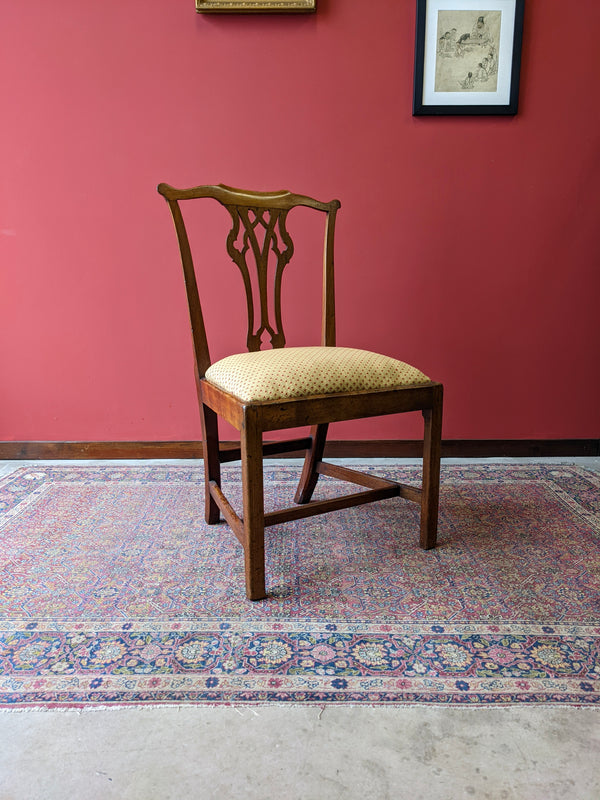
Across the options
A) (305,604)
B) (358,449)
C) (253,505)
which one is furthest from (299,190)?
(305,604)

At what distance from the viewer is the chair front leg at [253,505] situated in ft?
4.15

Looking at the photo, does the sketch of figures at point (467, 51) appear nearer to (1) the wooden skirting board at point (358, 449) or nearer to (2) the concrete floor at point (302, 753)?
(1) the wooden skirting board at point (358, 449)

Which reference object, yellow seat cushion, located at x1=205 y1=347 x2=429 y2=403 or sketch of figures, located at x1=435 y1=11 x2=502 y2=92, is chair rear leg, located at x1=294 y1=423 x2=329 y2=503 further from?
sketch of figures, located at x1=435 y1=11 x2=502 y2=92

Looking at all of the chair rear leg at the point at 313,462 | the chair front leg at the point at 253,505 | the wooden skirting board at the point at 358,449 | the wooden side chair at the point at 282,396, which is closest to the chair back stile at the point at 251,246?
the wooden side chair at the point at 282,396

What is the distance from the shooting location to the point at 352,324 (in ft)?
7.79

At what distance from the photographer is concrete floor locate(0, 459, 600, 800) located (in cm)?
84

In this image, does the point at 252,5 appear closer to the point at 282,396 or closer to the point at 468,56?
the point at 468,56

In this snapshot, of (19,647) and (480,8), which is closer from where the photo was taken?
(19,647)

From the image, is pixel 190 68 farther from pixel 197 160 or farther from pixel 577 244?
pixel 577 244

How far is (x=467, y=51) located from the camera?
2.18 m

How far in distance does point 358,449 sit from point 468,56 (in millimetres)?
1680

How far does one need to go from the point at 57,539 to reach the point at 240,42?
198 cm

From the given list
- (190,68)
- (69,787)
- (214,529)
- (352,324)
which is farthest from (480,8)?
(69,787)

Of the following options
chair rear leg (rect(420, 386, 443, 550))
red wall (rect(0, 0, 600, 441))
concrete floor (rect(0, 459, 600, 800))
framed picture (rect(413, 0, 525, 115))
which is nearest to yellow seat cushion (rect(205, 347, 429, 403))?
chair rear leg (rect(420, 386, 443, 550))
